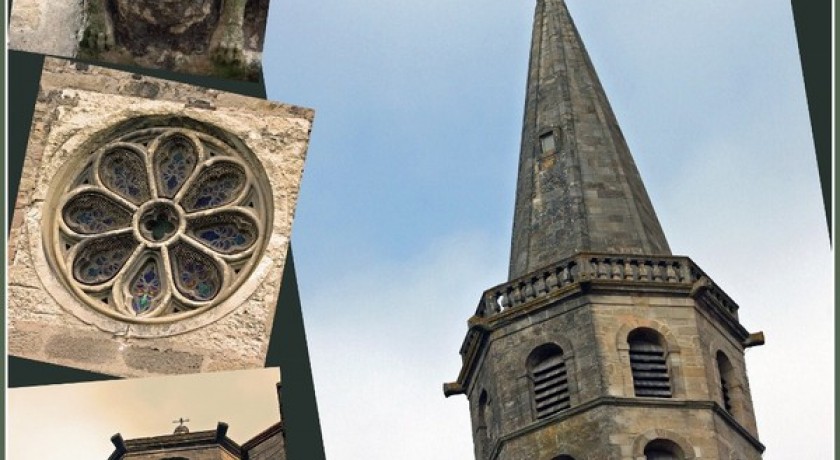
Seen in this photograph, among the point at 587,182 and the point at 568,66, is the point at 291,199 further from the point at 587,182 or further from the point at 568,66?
the point at 568,66

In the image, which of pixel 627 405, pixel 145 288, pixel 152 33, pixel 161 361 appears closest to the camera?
pixel 161 361

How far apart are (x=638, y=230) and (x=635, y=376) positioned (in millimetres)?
3623

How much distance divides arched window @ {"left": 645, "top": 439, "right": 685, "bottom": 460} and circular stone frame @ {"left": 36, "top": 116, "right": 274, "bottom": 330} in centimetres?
1982

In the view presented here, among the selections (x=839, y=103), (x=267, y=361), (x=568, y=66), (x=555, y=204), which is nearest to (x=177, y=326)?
(x=267, y=361)

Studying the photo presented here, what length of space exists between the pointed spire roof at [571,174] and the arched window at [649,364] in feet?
5.88

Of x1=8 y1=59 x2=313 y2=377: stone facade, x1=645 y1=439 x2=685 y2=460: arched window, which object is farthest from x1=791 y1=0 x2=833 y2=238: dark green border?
x1=645 y1=439 x2=685 y2=460: arched window

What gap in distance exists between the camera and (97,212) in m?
21.9

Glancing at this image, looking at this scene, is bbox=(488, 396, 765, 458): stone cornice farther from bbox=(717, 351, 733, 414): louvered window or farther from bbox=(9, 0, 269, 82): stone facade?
bbox=(9, 0, 269, 82): stone facade

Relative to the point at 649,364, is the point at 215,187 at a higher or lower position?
lower

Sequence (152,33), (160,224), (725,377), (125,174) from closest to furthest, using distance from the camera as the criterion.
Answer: (160,224) → (125,174) → (152,33) → (725,377)

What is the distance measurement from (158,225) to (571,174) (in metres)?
24.3

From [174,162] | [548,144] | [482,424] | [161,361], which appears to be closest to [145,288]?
[161,361]

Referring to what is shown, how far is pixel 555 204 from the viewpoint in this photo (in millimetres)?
45312

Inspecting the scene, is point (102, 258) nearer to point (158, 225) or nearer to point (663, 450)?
point (158, 225)
